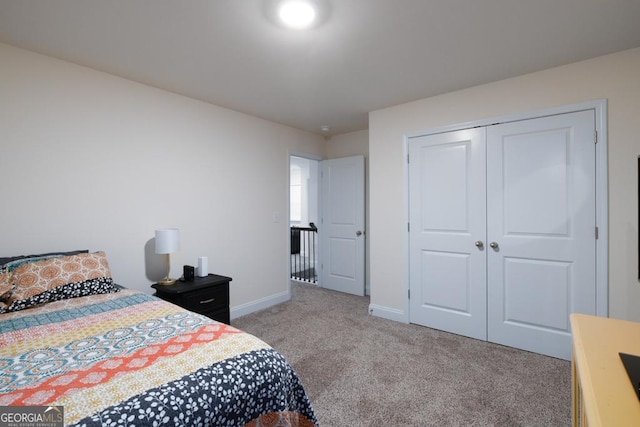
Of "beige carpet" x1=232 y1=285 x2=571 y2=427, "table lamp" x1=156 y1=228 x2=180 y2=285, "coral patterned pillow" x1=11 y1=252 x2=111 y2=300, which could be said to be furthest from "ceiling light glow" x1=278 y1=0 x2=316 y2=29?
"beige carpet" x1=232 y1=285 x2=571 y2=427

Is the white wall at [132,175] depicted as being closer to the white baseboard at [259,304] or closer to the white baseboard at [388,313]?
the white baseboard at [259,304]

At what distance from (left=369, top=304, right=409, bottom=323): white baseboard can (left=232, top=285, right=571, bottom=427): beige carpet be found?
0.09 meters

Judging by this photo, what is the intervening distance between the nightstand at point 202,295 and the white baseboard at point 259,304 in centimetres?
65

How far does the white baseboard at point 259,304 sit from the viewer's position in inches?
139

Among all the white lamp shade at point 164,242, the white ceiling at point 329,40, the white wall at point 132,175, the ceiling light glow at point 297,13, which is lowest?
the white lamp shade at point 164,242

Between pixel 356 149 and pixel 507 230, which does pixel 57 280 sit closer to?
pixel 507 230

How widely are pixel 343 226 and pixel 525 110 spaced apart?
108 inches

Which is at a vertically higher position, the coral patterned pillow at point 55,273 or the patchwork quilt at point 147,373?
A: the coral patterned pillow at point 55,273

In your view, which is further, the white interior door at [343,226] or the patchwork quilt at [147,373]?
the white interior door at [343,226]

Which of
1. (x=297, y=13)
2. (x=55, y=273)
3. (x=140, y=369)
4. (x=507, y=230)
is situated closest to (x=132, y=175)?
(x=55, y=273)

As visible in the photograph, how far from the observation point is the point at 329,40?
2.08 m

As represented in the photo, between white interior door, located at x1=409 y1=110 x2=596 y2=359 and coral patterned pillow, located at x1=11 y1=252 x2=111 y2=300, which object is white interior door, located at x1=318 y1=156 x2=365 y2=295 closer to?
white interior door, located at x1=409 y1=110 x2=596 y2=359

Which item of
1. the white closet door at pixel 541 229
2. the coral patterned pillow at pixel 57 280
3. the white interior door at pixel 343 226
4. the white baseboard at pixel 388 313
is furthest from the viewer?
the white interior door at pixel 343 226

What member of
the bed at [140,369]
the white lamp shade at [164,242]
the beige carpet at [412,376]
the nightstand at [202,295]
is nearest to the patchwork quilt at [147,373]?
the bed at [140,369]
